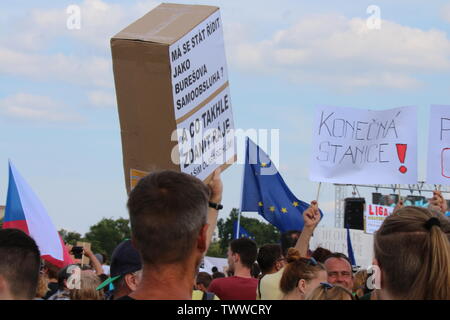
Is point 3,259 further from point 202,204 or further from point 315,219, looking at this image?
point 315,219

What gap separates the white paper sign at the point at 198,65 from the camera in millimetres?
5699

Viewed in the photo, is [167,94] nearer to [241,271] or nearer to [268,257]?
[241,271]

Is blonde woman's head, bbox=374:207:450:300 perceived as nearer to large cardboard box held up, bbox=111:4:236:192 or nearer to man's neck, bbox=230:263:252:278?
large cardboard box held up, bbox=111:4:236:192

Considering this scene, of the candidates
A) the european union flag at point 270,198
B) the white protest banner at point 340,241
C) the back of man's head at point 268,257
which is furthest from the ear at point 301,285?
the white protest banner at point 340,241

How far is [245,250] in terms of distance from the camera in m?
7.86

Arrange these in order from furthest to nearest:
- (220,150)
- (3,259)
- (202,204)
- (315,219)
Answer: (315,219), (220,150), (3,259), (202,204)

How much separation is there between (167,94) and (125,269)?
4.02 feet

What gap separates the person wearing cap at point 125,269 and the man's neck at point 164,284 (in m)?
2.38

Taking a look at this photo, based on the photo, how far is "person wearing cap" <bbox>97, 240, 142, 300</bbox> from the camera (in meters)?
5.41

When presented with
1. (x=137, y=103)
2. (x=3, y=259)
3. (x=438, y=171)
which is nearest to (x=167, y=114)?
(x=137, y=103)

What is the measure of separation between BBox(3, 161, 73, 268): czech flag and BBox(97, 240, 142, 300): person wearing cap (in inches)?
131
